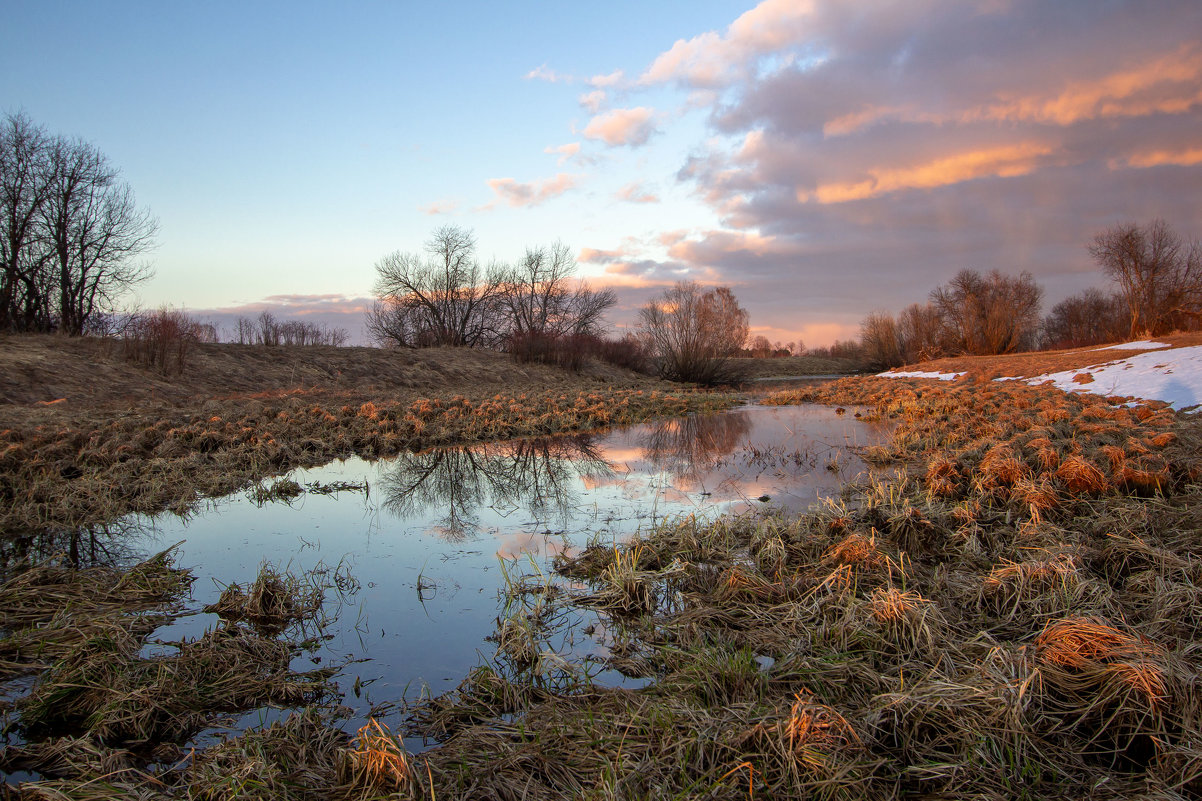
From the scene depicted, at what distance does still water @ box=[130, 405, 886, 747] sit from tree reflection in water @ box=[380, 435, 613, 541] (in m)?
0.03

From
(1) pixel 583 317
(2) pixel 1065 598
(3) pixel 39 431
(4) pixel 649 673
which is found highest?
(1) pixel 583 317

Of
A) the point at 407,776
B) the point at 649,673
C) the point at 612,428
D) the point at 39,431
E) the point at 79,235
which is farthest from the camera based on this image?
the point at 79,235

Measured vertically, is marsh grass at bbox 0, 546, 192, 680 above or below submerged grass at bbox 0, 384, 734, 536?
below

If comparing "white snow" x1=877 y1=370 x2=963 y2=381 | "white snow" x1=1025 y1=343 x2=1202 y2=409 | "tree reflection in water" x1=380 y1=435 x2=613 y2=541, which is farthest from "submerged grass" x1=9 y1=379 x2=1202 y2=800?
"white snow" x1=877 y1=370 x2=963 y2=381

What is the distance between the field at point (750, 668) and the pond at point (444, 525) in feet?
0.72

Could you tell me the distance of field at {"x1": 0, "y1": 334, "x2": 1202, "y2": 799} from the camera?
2232 mm

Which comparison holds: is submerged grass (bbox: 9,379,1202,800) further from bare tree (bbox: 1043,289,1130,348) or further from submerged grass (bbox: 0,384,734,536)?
bare tree (bbox: 1043,289,1130,348)

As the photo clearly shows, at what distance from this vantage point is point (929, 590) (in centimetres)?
385

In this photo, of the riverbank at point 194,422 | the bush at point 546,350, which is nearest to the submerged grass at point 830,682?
the riverbank at point 194,422

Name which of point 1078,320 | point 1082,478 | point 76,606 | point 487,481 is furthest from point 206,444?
point 1078,320

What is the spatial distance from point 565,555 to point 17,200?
30.9 m

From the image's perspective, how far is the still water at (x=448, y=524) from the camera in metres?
3.53

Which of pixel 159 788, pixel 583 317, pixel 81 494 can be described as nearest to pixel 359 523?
pixel 81 494

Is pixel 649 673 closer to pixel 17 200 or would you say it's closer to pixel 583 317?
pixel 17 200
